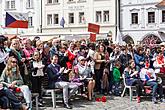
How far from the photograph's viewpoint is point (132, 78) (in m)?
13.1

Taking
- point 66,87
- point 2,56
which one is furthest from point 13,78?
point 66,87

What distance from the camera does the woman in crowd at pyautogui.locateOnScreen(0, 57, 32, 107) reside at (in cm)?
975

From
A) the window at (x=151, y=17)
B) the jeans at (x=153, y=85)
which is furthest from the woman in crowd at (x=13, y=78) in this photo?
the window at (x=151, y=17)

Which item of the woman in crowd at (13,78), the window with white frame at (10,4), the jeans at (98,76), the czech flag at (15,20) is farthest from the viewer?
the window with white frame at (10,4)

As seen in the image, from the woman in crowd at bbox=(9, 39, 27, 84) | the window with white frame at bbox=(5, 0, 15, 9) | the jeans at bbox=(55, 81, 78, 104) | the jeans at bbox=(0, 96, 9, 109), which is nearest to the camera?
the jeans at bbox=(0, 96, 9, 109)

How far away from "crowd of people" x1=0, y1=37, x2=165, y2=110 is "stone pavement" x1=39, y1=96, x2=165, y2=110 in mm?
288

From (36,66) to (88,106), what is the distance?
1.97 meters

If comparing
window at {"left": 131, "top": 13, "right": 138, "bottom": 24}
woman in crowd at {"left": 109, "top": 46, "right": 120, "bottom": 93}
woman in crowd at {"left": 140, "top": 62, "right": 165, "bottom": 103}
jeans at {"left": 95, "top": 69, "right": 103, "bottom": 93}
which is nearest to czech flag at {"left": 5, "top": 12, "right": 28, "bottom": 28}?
woman in crowd at {"left": 109, "top": 46, "right": 120, "bottom": 93}

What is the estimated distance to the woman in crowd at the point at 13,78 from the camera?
9752 millimetres

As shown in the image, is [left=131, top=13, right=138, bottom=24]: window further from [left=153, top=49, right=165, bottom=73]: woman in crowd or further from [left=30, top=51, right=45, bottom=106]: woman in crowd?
[left=30, top=51, right=45, bottom=106]: woman in crowd

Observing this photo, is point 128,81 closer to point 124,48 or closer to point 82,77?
point 82,77

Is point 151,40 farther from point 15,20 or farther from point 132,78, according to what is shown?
point 132,78

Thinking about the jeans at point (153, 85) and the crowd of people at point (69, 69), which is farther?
the jeans at point (153, 85)

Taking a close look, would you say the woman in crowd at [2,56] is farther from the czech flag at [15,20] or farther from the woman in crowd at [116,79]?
the czech flag at [15,20]
